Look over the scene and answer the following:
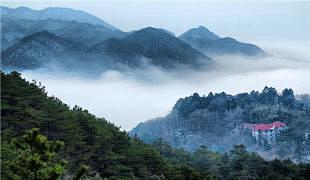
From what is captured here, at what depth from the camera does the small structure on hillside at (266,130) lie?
142875mm

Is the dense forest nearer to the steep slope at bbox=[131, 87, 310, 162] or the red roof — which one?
the red roof

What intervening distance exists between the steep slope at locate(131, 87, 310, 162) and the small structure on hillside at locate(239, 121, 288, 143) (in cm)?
112

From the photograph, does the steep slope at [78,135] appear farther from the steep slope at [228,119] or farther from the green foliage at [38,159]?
the steep slope at [228,119]

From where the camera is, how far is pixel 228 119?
15988cm

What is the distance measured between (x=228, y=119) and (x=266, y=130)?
→ 19.0 meters

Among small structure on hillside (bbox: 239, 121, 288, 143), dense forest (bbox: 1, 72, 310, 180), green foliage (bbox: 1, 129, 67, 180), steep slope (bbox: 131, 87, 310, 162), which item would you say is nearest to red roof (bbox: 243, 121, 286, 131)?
small structure on hillside (bbox: 239, 121, 288, 143)

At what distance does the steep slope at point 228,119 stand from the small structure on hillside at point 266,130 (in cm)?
112

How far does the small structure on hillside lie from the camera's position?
469ft

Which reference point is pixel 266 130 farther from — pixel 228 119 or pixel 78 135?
pixel 78 135

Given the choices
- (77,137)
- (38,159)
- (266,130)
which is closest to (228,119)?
(266,130)

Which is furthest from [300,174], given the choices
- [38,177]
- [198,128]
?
[198,128]

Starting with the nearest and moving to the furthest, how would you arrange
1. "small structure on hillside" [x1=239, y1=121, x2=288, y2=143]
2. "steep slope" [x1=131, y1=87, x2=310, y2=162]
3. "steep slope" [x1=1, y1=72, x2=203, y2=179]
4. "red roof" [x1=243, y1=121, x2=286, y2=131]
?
1. "steep slope" [x1=1, y1=72, x2=203, y2=179]
2. "small structure on hillside" [x1=239, y1=121, x2=288, y2=143]
3. "red roof" [x1=243, y1=121, x2=286, y2=131]
4. "steep slope" [x1=131, y1=87, x2=310, y2=162]

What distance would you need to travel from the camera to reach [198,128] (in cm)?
16325

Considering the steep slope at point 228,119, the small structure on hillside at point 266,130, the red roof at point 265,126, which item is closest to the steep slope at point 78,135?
the steep slope at point 228,119
